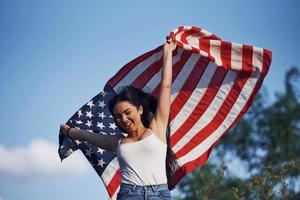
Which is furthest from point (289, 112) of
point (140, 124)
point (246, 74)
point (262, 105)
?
point (140, 124)

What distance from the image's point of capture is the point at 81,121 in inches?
248

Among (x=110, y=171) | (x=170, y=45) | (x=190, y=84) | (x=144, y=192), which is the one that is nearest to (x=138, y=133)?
(x=144, y=192)

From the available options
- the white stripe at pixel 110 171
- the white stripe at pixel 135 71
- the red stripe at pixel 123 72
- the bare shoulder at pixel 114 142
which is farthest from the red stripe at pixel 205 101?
the bare shoulder at pixel 114 142

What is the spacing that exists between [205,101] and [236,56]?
598mm

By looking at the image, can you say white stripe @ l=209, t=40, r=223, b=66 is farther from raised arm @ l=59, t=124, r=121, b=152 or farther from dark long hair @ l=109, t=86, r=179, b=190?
raised arm @ l=59, t=124, r=121, b=152

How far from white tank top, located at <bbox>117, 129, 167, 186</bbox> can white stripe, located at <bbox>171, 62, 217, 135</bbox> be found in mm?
1682

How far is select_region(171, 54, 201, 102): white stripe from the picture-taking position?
6.37m

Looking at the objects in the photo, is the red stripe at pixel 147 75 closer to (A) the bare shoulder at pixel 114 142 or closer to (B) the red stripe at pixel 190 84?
(B) the red stripe at pixel 190 84

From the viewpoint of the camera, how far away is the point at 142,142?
4.55m

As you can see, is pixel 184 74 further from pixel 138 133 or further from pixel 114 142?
pixel 138 133

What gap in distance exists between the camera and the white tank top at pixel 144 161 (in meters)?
4.44

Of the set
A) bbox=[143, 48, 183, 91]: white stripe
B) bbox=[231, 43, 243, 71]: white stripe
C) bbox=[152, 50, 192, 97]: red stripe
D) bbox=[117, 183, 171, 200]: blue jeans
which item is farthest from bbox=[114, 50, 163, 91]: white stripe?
bbox=[117, 183, 171, 200]: blue jeans

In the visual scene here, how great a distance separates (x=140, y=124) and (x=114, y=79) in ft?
6.18

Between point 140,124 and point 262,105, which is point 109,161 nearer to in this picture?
point 140,124
